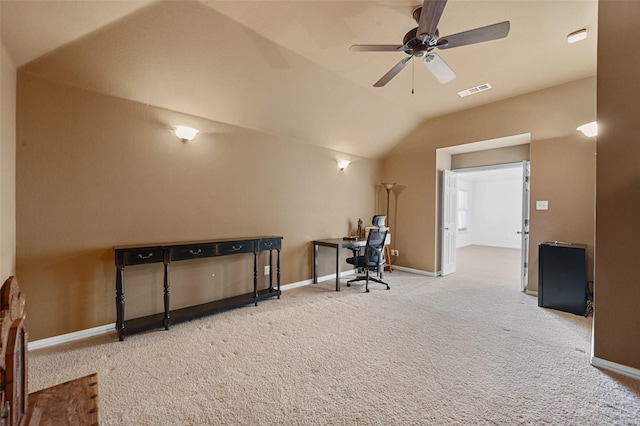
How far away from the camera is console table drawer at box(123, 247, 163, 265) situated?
267 cm

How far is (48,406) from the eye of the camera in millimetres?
1060

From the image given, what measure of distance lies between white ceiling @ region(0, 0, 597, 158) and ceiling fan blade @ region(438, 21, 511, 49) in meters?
Answer: 0.45

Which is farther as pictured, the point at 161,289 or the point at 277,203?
the point at 277,203

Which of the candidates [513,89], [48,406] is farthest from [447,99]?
[48,406]

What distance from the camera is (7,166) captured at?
7.09 ft

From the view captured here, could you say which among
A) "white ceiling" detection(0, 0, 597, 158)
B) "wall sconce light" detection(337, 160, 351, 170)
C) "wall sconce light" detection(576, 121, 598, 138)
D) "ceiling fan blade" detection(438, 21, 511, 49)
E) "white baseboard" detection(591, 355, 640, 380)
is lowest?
"white baseboard" detection(591, 355, 640, 380)

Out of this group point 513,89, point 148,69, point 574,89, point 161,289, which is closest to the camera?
point 148,69

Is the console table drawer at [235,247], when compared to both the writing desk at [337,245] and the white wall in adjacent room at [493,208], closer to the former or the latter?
the writing desk at [337,245]

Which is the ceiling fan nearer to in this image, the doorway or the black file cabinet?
the black file cabinet

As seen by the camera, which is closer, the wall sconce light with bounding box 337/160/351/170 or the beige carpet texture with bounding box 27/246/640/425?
the beige carpet texture with bounding box 27/246/640/425

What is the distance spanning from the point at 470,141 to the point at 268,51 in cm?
371

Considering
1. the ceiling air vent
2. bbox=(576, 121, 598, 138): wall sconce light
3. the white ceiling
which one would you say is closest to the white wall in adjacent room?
the ceiling air vent

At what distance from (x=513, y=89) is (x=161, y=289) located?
17.9 feet

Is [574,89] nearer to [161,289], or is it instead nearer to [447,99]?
[447,99]
